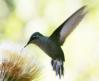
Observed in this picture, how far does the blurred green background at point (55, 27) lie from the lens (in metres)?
2.09

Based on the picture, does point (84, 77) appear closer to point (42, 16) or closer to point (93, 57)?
point (93, 57)

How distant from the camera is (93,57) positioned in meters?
2.11

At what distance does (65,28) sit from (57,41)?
0.21 ft

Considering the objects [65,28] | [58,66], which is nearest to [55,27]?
[65,28]

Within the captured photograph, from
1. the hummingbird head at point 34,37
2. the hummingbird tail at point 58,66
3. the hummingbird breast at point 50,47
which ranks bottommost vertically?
the hummingbird tail at point 58,66

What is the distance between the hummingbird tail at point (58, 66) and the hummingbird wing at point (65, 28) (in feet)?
0.26

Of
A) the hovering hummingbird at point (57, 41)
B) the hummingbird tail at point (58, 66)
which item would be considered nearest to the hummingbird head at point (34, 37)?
the hovering hummingbird at point (57, 41)

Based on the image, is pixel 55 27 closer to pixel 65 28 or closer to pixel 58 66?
pixel 65 28

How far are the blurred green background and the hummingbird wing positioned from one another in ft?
0.10

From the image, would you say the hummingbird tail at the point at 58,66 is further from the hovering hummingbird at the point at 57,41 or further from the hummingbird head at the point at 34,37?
the hummingbird head at the point at 34,37

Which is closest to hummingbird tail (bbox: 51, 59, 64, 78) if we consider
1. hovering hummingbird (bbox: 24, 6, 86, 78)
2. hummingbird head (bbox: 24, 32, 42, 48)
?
hovering hummingbird (bbox: 24, 6, 86, 78)

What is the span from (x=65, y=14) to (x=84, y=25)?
0.10 metres

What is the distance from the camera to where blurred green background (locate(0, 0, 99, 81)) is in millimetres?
2088

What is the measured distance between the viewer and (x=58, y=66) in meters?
2.05
